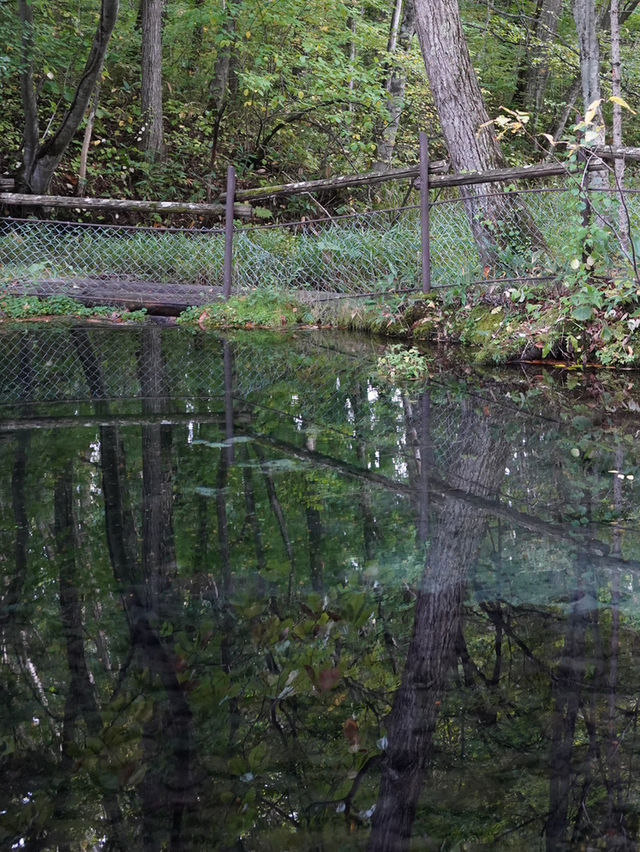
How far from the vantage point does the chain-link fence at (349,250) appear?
747cm

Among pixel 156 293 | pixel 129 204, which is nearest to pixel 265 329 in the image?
pixel 156 293

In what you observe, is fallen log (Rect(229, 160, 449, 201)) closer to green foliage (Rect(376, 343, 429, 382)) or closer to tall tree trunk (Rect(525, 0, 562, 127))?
green foliage (Rect(376, 343, 429, 382))

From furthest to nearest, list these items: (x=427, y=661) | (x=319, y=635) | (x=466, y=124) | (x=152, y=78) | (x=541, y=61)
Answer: (x=541, y=61), (x=152, y=78), (x=466, y=124), (x=319, y=635), (x=427, y=661)

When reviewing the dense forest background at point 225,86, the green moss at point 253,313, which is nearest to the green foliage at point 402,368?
the green moss at point 253,313

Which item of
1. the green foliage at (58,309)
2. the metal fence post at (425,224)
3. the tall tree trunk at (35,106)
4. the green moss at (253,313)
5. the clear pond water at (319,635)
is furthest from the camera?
the tall tree trunk at (35,106)

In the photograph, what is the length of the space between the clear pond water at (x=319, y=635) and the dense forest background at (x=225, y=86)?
9.08 metres

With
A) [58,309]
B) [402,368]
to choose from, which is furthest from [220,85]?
[402,368]

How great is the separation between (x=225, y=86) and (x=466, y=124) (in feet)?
26.2

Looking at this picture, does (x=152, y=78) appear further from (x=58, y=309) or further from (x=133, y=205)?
(x=58, y=309)

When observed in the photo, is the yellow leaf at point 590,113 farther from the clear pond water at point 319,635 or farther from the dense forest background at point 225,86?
the dense forest background at point 225,86

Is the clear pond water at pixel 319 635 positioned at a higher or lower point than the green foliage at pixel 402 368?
lower

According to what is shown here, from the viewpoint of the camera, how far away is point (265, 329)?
8.80 m

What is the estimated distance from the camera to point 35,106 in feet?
37.7

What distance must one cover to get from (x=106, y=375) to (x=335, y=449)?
258cm
